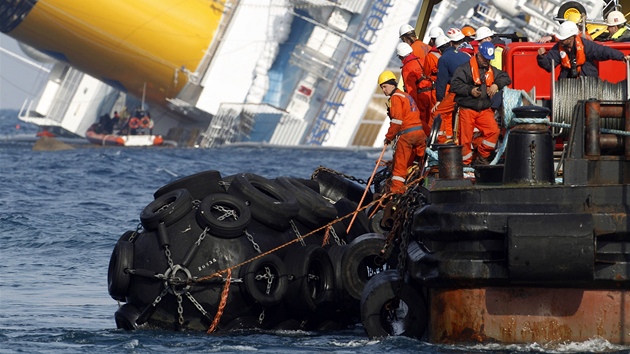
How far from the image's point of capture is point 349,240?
11.6 metres

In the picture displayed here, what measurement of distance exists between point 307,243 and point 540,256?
322 cm

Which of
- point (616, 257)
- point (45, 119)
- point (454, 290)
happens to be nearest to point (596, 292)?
point (616, 257)

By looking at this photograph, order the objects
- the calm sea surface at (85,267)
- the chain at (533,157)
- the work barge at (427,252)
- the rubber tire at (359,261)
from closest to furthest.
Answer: the work barge at (427,252) → the chain at (533,157) → the calm sea surface at (85,267) → the rubber tire at (359,261)

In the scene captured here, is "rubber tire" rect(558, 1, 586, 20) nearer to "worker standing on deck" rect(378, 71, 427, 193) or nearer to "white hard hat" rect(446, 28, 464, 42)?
"white hard hat" rect(446, 28, 464, 42)

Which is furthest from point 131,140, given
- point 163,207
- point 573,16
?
point 163,207

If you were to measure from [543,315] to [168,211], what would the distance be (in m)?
3.22

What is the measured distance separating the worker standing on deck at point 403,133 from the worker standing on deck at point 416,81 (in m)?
0.78

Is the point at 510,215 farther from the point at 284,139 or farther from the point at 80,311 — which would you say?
the point at 284,139

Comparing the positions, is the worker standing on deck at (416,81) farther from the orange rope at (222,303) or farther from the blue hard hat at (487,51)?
the orange rope at (222,303)

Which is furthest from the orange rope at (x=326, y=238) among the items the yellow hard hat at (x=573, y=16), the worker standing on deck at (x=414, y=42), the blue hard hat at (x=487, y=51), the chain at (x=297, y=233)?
the yellow hard hat at (x=573, y=16)

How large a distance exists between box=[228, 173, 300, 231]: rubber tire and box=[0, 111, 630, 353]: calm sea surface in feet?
3.00

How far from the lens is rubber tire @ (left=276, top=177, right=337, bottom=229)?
11.1 meters

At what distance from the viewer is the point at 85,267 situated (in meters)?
15.1

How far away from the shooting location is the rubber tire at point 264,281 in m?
10.0
